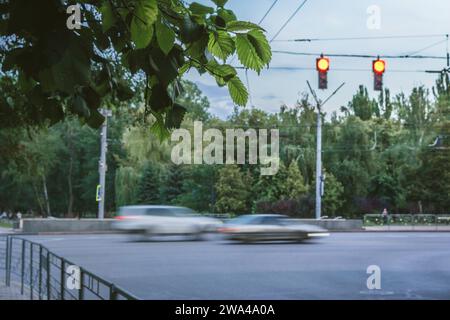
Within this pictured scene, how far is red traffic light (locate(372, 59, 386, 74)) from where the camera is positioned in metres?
15.8

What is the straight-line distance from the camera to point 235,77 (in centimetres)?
211

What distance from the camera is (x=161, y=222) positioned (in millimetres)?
25844

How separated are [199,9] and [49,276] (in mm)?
6547

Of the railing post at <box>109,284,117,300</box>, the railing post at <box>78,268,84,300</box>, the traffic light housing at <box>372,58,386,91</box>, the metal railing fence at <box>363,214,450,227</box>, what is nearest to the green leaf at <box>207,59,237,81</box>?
the railing post at <box>109,284,117,300</box>

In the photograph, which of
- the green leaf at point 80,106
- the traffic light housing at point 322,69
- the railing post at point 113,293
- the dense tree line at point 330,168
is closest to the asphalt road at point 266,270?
the traffic light housing at point 322,69

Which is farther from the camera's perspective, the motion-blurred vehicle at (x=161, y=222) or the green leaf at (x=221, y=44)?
the motion-blurred vehicle at (x=161, y=222)

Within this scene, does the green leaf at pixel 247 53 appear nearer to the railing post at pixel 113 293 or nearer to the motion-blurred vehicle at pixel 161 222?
the railing post at pixel 113 293

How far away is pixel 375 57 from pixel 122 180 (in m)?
42.8

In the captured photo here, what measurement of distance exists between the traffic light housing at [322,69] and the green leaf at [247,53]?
45.0 ft

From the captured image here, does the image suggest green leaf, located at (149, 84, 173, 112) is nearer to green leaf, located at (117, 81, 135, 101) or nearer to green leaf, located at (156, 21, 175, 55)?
green leaf, located at (156, 21, 175, 55)

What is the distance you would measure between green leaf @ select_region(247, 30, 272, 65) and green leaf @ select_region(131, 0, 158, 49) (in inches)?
12.8

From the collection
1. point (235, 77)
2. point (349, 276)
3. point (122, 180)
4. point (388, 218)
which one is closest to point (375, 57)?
point (349, 276)

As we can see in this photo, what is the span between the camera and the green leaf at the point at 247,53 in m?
1.96

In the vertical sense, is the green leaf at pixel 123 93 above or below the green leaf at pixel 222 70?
above
